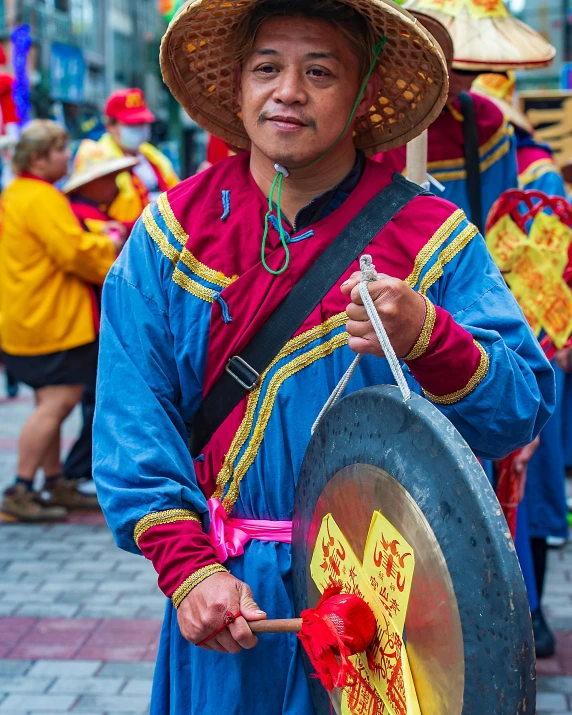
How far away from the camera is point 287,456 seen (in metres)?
1.95

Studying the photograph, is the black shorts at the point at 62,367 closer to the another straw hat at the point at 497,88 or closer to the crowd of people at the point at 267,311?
the another straw hat at the point at 497,88

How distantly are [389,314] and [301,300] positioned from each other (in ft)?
1.24

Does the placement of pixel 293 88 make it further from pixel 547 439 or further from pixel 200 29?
pixel 547 439

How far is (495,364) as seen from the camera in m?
1.75

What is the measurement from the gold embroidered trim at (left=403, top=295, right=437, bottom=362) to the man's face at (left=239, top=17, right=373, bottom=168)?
0.46m

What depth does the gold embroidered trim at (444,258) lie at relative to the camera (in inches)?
75.1

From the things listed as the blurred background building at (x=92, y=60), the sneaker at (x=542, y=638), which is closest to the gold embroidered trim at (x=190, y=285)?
the sneaker at (x=542, y=638)

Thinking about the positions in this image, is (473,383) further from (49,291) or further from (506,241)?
(49,291)

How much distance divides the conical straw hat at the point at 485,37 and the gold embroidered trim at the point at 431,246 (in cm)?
144

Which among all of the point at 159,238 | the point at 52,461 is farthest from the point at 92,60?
the point at 159,238

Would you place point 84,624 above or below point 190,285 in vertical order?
below

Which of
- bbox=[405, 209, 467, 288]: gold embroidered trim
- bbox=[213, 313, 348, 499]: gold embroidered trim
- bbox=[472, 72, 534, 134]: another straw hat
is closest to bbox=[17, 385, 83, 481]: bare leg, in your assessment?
bbox=[472, 72, 534, 134]: another straw hat

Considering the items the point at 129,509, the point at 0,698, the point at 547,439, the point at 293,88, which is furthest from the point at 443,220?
the point at 0,698

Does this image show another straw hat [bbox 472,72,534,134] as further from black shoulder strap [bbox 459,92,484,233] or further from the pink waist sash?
the pink waist sash
